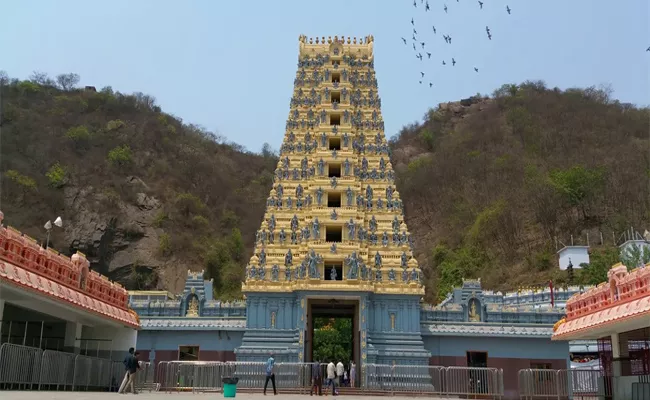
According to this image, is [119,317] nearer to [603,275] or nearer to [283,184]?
→ [283,184]

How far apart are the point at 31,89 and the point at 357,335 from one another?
5559 centimetres

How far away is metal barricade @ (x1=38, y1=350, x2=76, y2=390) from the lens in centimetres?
1751

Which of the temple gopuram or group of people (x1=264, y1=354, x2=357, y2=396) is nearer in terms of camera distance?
group of people (x1=264, y1=354, x2=357, y2=396)

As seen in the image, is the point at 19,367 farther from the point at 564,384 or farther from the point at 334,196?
the point at 334,196

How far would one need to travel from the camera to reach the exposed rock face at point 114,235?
183 ft

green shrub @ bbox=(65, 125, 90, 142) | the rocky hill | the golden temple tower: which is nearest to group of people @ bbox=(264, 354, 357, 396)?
the golden temple tower

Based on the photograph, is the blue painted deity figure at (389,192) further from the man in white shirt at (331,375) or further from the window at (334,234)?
the man in white shirt at (331,375)

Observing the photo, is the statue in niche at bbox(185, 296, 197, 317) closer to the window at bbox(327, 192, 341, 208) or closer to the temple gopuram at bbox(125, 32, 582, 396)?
the temple gopuram at bbox(125, 32, 582, 396)

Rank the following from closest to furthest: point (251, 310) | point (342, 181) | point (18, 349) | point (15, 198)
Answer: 1. point (18, 349)
2. point (251, 310)
3. point (342, 181)
4. point (15, 198)

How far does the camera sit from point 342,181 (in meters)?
32.2

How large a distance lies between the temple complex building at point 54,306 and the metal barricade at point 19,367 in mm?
28

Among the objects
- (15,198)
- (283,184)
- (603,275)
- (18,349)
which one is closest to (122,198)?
(15,198)

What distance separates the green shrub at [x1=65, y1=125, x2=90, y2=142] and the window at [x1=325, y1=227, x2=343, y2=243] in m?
42.2

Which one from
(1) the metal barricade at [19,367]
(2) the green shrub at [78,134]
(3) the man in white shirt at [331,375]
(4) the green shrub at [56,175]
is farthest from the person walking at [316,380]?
(2) the green shrub at [78,134]
